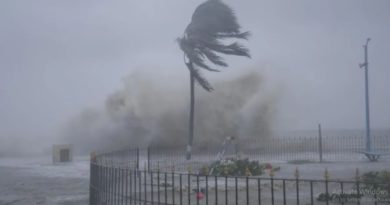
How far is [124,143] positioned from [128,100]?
4112 millimetres

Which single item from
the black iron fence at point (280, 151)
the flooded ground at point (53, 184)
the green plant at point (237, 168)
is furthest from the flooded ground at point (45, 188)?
the green plant at point (237, 168)

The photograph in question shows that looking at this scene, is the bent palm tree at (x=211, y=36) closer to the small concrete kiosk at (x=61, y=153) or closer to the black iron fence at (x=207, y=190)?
the small concrete kiosk at (x=61, y=153)

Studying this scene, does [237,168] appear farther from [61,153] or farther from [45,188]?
[61,153]

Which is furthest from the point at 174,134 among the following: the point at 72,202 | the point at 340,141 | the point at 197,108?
the point at 72,202

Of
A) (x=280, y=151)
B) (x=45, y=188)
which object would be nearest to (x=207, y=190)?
(x=45, y=188)

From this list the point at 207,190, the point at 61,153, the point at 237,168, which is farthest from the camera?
the point at 61,153

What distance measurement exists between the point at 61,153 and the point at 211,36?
38.7 feet

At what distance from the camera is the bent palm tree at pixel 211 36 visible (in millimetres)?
28719

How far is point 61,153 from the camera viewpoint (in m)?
28.1

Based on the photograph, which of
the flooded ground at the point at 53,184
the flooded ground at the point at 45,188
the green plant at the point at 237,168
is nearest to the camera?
the flooded ground at the point at 45,188

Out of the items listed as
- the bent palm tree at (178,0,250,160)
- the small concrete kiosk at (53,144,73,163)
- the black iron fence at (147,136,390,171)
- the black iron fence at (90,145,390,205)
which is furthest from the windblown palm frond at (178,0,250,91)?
the black iron fence at (90,145,390,205)

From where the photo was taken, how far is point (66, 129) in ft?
161

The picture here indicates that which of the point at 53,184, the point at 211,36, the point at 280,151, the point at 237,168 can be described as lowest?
the point at 53,184

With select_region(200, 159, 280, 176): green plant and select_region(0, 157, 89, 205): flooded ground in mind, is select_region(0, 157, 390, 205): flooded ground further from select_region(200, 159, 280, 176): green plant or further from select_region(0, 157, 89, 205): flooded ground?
select_region(200, 159, 280, 176): green plant
